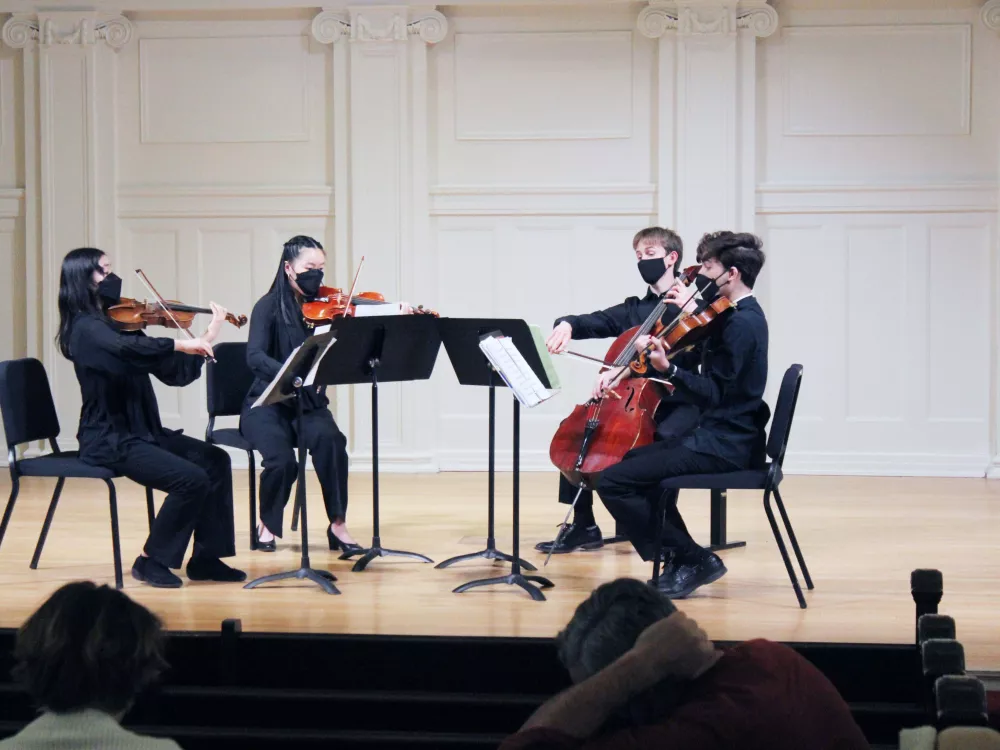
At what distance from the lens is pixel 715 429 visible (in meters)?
4.23

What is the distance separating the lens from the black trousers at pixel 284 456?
4.91 metres

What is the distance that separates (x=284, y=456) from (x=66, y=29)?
148 inches

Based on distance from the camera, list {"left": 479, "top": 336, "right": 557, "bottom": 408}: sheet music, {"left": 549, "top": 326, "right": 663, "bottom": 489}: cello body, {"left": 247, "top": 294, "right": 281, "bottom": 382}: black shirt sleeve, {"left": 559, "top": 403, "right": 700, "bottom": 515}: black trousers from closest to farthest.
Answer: {"left": 479, "top": 336, "right": 557, "bottom": 408}: sheet music, {"left": 549, "top": 326, "right": 663, "bottom": 489}: cello body, {"left": 559, "top": 403, "right": 700, "bottom": 515}: black trousers, {"left": 247, "top": 294, "right": 281, "bottom": 382}: black shirt sleeve

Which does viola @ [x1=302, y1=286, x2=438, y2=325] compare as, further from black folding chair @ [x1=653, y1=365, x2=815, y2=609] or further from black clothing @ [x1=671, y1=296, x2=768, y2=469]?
black folding chair @ [x1=653, y1=365, x2=815, y2=609]

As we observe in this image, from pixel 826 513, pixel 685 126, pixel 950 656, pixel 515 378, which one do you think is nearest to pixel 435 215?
pixel 685 126

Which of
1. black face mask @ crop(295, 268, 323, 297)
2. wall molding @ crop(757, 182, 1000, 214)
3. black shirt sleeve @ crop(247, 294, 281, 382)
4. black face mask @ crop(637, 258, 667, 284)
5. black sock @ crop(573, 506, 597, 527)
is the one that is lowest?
black sock @ crop(573, 506, 597, 527)

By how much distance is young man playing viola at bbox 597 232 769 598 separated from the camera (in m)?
4.20

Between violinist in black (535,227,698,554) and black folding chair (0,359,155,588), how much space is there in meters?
1.61

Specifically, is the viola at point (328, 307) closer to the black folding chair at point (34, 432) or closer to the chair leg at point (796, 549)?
the black folding chair at point (34, 432)

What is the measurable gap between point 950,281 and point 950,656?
4748mm

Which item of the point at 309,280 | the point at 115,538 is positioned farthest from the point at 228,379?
the point at 115,538

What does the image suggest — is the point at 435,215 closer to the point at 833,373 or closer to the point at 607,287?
the point at 607,287

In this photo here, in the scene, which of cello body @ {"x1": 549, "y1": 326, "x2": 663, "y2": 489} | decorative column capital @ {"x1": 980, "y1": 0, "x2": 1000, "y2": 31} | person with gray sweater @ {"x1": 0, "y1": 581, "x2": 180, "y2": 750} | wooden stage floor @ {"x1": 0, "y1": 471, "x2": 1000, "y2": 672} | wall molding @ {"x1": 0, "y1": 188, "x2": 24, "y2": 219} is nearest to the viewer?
person with gray sweater @ {"x1": 0, "y1": 581, "x2": 180, "y2": 750}

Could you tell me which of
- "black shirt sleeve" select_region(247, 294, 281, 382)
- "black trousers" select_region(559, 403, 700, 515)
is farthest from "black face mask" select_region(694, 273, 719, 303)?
"black shirt sleeve" select_region(247, 294, 281, 382)
